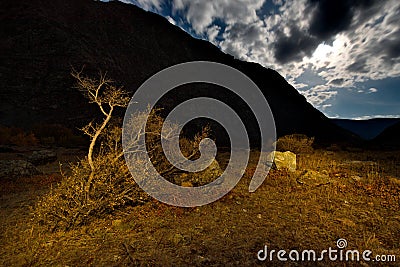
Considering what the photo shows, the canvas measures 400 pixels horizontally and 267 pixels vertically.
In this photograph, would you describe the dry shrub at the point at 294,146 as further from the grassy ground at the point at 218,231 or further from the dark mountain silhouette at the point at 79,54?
the dark mountain silhouette at the point at 79,54

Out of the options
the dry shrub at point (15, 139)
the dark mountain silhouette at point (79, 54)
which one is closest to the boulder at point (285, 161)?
the dry shrub at point (15, 139)

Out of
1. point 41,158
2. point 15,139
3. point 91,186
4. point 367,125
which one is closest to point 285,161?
point 91,186

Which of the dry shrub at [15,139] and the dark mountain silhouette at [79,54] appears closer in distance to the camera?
the dry shrub at [15,139]

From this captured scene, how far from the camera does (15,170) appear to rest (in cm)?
1076

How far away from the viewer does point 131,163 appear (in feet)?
21.2

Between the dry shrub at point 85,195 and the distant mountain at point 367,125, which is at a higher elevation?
the distant mountain at point 367,125

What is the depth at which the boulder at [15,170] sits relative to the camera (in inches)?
408

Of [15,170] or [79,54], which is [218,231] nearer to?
[15,170]

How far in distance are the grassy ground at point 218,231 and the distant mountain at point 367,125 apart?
11376cm

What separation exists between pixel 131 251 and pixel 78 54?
43.6 metres

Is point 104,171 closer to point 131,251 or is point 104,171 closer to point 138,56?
point 131,251

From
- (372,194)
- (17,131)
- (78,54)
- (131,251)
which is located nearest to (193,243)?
(131,251)

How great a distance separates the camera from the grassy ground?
430 cm

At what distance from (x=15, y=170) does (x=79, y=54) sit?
35140 mm
